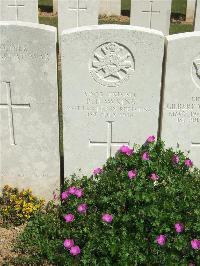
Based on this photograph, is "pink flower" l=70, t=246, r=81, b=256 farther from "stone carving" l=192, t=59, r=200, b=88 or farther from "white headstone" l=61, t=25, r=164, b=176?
"stone carving" l=192, t=59, r=200, b=88

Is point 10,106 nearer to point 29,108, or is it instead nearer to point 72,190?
point 29,108

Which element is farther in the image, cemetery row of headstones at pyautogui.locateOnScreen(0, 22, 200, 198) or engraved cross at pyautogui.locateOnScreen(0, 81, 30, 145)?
engraved cross at pyautogui.locateOnScreen(0, 81, 30, 145)

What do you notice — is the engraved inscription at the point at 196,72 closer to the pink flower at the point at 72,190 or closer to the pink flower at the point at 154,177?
the pink flower at the point at 154,177

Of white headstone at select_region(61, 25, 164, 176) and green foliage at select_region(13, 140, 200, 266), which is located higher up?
white headstone at select_region(61, 25, 164, 176)

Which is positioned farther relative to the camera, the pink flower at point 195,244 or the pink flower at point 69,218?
the pink flower at point 69,218

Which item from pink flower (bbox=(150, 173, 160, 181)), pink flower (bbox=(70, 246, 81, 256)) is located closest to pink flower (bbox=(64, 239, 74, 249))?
pink flower (bbox=(70, 246, 81, 256))

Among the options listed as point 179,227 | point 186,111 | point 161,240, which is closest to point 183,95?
point 186,111

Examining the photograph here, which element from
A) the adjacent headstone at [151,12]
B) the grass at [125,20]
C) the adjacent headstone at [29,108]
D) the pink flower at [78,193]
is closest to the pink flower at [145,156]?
the pink flower at [78,193]

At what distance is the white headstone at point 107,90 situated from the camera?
13.8 feet

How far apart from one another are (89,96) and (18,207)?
1394 mm

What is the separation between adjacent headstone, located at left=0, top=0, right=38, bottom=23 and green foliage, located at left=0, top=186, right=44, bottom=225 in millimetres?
6143

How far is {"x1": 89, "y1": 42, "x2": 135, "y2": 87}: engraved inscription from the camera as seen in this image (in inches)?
167

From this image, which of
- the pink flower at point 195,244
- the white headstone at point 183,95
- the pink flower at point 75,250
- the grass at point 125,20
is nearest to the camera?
the pink flower at point 195,244

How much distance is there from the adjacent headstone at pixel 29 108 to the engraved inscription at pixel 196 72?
1.38m
